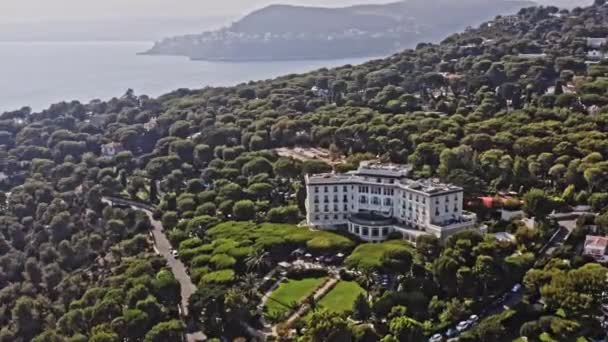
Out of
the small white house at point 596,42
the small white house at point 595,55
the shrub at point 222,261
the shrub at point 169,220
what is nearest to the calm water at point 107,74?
the small white house at point 596,42

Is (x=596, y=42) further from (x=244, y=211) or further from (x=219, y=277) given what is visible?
(x=219, y=277)

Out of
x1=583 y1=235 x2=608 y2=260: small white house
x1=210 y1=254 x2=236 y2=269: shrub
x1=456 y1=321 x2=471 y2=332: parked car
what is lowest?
x1=456 y1=321 x2=471 y2=332: parked car

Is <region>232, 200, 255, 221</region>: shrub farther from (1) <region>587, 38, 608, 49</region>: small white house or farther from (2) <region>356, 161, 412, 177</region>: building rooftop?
(1) <region>587, 38, 608, 49</region>: small white house

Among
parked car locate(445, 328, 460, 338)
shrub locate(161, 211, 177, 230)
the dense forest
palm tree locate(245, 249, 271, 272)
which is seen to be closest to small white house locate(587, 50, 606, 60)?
the dense forest

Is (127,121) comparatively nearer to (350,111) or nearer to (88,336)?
(350,111)

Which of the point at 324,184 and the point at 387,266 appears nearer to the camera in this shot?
the point at 387,266

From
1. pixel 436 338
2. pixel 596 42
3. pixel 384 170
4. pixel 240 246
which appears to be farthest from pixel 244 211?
pixel 596 42

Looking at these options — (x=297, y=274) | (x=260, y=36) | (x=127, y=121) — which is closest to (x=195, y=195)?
(x=297, y=274)

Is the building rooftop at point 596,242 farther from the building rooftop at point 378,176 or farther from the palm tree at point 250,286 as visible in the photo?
the palm tree at point 250,286
